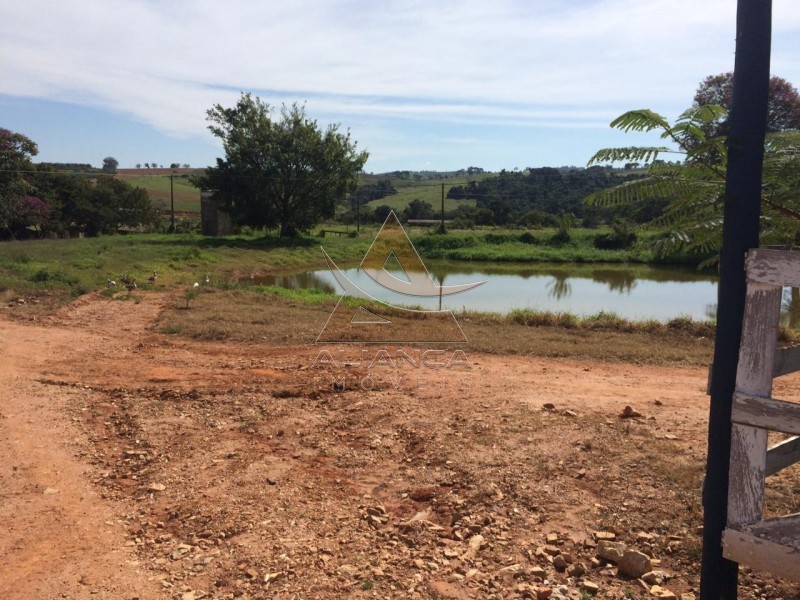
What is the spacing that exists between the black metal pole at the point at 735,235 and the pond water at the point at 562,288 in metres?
11.4

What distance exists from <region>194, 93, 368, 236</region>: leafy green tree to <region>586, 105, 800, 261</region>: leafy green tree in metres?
32.3

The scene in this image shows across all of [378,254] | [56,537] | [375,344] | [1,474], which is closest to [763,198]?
[56,537]

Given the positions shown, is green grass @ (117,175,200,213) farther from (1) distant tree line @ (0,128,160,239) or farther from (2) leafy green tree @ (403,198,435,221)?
(2) leafy green tree @ (403,198,435,221)

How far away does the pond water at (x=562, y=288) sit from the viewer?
16.6 meters

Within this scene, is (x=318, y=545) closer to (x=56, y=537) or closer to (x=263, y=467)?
(x=263, y=467)

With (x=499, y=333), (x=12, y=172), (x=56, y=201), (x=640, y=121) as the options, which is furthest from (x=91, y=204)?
(x=640, y=121)

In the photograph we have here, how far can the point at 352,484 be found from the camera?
14.5 feet

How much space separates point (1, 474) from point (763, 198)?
5419mm

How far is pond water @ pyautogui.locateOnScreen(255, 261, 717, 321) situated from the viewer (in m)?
16.6

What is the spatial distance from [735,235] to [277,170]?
33783 millimetres

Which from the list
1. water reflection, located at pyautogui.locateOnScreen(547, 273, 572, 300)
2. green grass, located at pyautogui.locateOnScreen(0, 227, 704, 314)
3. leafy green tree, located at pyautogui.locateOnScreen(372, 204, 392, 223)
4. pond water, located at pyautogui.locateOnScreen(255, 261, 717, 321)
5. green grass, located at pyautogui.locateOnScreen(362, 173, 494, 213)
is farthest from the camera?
green grass, located at pyautogui.locateOnScreen(362, 173, 494, 213)

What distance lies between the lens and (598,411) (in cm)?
587

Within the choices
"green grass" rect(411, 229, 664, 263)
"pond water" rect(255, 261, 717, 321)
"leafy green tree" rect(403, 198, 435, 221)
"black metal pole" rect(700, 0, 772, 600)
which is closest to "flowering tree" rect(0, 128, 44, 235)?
"pond water" rect(255, 261, 717, 321)

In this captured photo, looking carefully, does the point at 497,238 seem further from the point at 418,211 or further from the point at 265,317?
the point at 265,317
